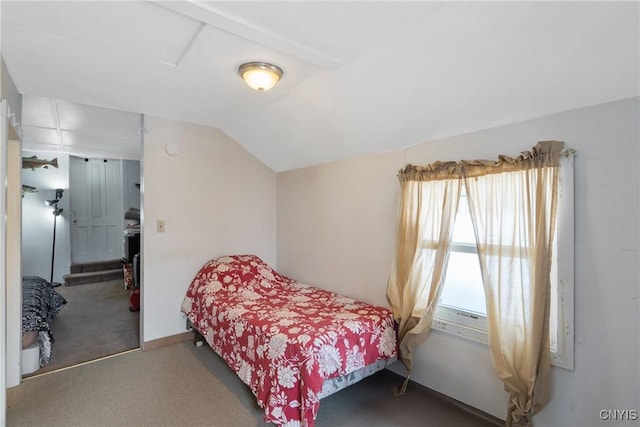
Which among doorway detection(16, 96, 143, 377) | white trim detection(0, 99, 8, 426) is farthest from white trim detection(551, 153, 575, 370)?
doorway detection(16, 96, 143, 377)

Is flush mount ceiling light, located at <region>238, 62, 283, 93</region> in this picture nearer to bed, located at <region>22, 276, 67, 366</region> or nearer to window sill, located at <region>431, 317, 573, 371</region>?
window sill, located at <region>431, 317, 573, 371</region>

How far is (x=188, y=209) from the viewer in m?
3.20

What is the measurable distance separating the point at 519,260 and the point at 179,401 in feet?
7.98

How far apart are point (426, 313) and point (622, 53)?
1.72 metres

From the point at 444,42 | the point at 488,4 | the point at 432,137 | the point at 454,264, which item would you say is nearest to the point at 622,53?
the point at 488,4

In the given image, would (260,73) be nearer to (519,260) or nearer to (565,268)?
(519,260)

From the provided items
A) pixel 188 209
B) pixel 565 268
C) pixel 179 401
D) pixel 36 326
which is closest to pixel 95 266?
pixel 36 326

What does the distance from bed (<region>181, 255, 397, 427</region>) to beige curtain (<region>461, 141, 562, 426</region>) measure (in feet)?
2.55

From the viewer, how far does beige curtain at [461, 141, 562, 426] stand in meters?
1.62

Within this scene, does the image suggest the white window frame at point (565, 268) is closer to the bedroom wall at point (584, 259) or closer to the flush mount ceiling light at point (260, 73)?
the bedroom wall at point (584, 259)

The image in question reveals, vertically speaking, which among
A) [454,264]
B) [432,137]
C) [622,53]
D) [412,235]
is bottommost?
[454,264]

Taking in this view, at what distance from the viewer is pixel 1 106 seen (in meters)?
1.68

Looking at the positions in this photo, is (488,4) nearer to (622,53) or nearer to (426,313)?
(622,53)

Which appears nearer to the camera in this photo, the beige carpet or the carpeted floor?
the beige carpet
